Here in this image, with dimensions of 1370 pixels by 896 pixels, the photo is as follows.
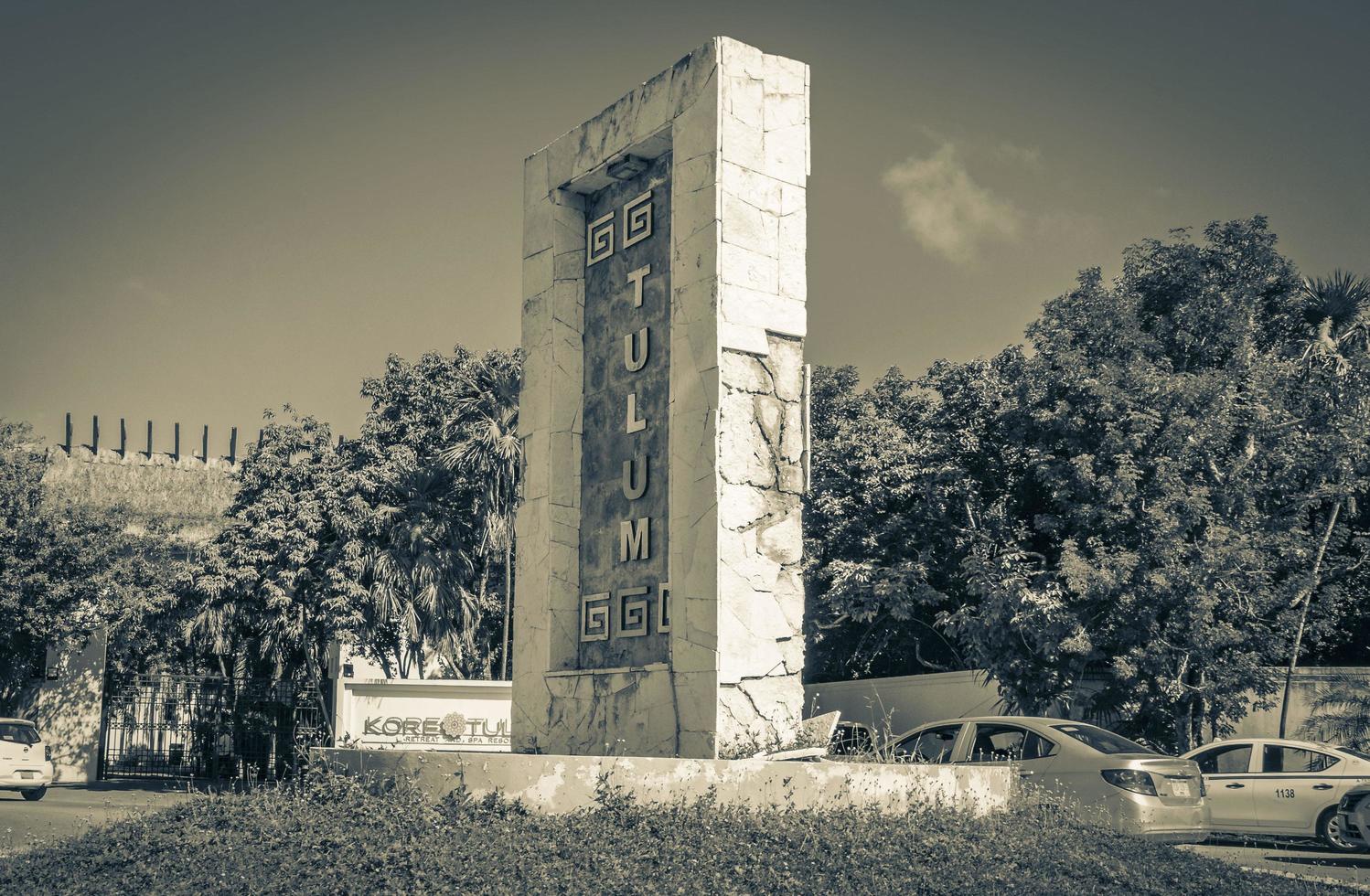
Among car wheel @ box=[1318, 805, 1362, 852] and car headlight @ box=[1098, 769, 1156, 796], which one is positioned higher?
car headlight @ box=[1098, 769, 1156, 796]

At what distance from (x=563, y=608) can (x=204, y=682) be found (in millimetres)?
18294

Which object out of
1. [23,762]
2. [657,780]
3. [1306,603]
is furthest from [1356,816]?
[23,762]

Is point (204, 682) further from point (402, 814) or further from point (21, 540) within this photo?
point (402, 814)

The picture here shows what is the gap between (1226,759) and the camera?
1669 centimetres

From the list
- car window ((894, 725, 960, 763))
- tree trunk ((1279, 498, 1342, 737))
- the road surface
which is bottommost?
the road surface

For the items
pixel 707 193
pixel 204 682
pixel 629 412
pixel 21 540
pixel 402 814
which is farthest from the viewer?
pixel 204 682

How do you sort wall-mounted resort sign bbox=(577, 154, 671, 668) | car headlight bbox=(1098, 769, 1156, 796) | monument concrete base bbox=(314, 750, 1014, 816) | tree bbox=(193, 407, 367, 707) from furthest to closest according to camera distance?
tree bbox=(193, 407, 367, 707) < car headlight bbox=(1098, 769, 1156, 796) < wall-mounted resort sign bbox=(577, 154, 671, 668) < monument concrete base bbox=(314, 750, 1014, 816)

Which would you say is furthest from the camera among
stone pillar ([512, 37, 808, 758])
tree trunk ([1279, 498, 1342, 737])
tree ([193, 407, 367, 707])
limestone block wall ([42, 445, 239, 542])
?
limestone block wall ([42, 445, 239, 542])

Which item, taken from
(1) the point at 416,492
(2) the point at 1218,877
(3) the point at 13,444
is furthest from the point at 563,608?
(3) the point at 13,444

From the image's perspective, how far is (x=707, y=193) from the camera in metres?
12.4

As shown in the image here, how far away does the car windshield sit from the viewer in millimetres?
13648

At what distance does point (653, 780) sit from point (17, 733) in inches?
678

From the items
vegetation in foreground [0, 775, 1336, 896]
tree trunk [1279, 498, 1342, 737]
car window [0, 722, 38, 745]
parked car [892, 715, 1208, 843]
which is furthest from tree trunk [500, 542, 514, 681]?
vegetation in foreground [0, 775, 1336, 896]

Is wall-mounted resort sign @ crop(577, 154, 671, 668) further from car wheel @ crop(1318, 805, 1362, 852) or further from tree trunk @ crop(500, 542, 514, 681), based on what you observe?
tree trunk @ crop(500, 542, 514, 681)
